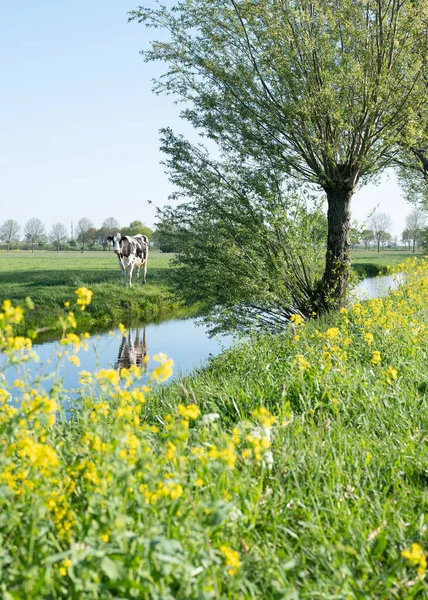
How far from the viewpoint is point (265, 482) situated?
3.72 meters

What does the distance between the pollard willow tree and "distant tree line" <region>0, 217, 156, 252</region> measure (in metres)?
82.3

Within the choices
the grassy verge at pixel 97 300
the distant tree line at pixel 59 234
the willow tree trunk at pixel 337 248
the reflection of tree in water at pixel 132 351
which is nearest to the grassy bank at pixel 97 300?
the grassy verge at pixel 97 300

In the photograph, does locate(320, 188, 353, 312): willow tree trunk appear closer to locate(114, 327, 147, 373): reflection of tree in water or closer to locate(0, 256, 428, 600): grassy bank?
locate(114, 327, 147, 373): reflection of tree in water

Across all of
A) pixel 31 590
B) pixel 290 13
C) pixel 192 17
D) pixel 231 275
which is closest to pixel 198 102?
pixel 192 17

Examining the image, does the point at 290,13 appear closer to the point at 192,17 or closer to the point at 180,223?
the point at 192,17

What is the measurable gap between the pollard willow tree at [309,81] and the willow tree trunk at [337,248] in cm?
3

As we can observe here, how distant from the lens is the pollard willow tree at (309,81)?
10836 millimetres

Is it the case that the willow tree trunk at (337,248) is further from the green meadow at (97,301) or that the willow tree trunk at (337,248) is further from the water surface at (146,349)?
the green meadow at (97,301)

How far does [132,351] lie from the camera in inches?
609

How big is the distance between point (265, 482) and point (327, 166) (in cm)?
902

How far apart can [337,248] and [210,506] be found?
33.9 ft

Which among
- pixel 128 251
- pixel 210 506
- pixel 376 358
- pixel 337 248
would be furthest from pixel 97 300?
pixel 210 506

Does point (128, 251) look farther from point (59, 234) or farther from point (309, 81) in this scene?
point (59, 234)

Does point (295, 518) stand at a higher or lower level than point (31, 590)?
lower
